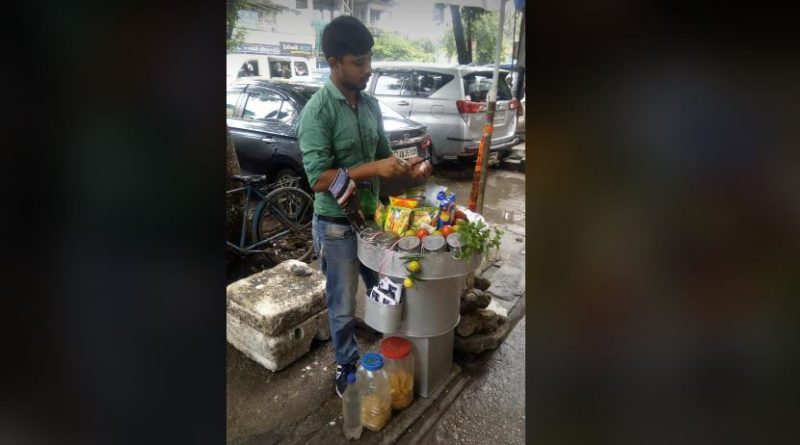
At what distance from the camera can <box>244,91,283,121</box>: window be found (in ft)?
7.09

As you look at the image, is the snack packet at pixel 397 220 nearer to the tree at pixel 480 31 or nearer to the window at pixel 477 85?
the tree at pixel 480 31

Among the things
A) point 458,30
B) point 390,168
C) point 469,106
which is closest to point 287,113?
point 458,30

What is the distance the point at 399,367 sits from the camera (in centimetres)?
161

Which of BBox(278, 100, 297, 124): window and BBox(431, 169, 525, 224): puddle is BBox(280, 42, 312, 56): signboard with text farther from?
BBox(431, 169, 525, 224): puddle

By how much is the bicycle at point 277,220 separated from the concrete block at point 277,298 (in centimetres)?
22

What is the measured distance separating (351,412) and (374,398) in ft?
0.28

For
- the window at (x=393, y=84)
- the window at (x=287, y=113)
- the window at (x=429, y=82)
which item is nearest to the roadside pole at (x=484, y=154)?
the window at (x=287, y=113)

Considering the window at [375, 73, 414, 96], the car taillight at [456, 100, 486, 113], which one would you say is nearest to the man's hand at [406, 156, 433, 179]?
the window at [375, 73, 414, 96]

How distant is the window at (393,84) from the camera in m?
3.58
